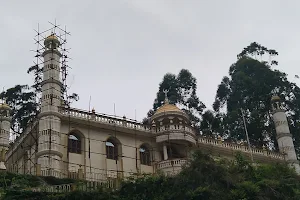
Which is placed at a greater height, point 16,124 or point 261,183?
point 16,124

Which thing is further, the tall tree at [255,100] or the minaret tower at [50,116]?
the tall tree at [255,100]

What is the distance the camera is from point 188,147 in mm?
33719

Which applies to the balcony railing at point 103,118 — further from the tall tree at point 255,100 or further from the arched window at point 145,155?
the tall tree at point 255,100

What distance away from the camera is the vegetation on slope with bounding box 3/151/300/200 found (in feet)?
81.0

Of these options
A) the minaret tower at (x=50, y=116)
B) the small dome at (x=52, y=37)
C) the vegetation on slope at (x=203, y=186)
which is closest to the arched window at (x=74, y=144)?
the minaret tower at (x=50, y=116)

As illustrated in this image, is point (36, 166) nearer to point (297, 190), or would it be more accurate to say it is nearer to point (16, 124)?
point (297, 190)

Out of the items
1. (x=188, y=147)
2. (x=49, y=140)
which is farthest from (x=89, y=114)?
(x=188, y=147)

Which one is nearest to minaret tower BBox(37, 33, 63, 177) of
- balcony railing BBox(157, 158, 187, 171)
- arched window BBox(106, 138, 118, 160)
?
arched window BBox(106, 138, 118, 160)

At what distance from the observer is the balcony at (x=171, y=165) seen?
3052 cm

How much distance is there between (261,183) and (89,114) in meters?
11.3

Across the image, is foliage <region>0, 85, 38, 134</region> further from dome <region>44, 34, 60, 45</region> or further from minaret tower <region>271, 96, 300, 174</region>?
minaret tower <region>271, 96, 300, 174</region>

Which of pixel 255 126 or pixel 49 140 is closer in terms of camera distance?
pixel 49 140

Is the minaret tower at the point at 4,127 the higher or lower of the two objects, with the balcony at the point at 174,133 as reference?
higher

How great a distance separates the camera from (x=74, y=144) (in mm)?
30438
